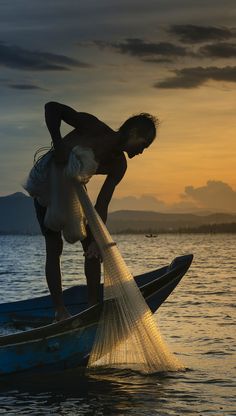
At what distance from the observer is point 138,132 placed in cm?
901

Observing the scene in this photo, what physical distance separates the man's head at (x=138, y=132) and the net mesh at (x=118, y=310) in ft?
2.38

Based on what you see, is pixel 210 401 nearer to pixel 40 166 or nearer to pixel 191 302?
pixel 40 166

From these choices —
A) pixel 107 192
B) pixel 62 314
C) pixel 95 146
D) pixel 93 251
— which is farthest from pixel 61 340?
pixel 95 146

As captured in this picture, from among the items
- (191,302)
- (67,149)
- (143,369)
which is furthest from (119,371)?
(191,302)

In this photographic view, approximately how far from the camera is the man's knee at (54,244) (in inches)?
374

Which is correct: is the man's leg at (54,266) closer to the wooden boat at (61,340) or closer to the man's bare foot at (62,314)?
the man's bare foot at (62,314)

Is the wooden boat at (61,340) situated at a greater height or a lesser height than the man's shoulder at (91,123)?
lesser

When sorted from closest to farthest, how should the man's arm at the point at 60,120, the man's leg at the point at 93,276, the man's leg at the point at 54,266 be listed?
the man's arm at the point at 60,120 < the man's leg at the point at 93,276 < the man's leg at the point at 54,266

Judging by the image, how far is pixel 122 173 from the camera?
9359mm

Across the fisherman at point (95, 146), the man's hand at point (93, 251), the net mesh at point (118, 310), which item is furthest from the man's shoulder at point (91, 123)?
the man's hand at point (93, 251)

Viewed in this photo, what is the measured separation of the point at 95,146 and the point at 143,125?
58 centimetres

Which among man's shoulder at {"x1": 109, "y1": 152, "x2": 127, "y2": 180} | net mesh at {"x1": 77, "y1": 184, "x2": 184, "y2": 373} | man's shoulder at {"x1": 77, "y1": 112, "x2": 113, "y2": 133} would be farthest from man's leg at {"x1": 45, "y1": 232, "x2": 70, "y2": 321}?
man's shoulder at {"x1": 77, "y1": 112, "x2": 113, "y2": 133}

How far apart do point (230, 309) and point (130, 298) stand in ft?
34.0

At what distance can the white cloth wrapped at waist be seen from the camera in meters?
9.11
